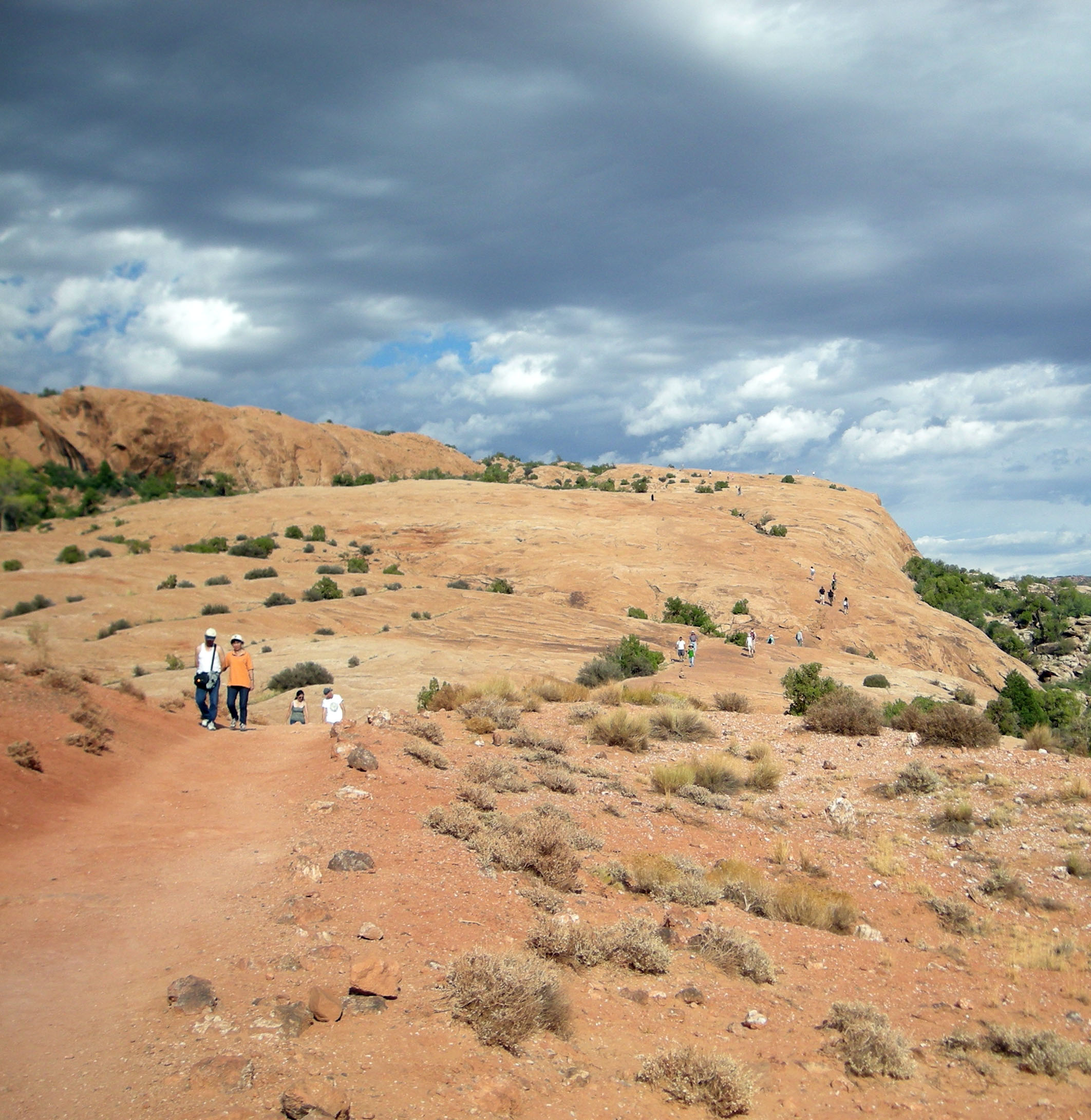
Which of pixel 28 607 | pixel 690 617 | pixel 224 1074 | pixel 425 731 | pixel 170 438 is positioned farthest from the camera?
pixel 170 438

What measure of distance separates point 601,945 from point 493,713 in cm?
905

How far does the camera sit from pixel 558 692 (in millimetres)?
20328

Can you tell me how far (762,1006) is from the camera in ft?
22.5

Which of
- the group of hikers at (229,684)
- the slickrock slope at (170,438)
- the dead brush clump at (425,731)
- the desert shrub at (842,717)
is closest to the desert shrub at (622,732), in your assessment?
the dead brush clump at (425,731)

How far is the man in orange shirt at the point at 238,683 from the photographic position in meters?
14.8

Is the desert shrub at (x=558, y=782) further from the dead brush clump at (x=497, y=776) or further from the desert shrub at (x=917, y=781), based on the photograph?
the desert shrub at (x=917, y=781)

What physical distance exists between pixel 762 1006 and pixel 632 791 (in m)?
5.88

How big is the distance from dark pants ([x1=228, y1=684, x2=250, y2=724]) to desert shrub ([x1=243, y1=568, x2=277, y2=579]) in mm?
25347

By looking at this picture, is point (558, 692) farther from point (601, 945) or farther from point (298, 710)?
point (601, 945)

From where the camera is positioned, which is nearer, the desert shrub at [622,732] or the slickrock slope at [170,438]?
the desert shrub at [622,732]

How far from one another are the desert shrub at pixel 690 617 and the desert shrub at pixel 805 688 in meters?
17.7

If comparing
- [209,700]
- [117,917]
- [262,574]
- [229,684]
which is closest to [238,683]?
[229,684]

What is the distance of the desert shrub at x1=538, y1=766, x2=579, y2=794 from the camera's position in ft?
38.9

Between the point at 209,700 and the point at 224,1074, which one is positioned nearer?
the point at 224,1074
